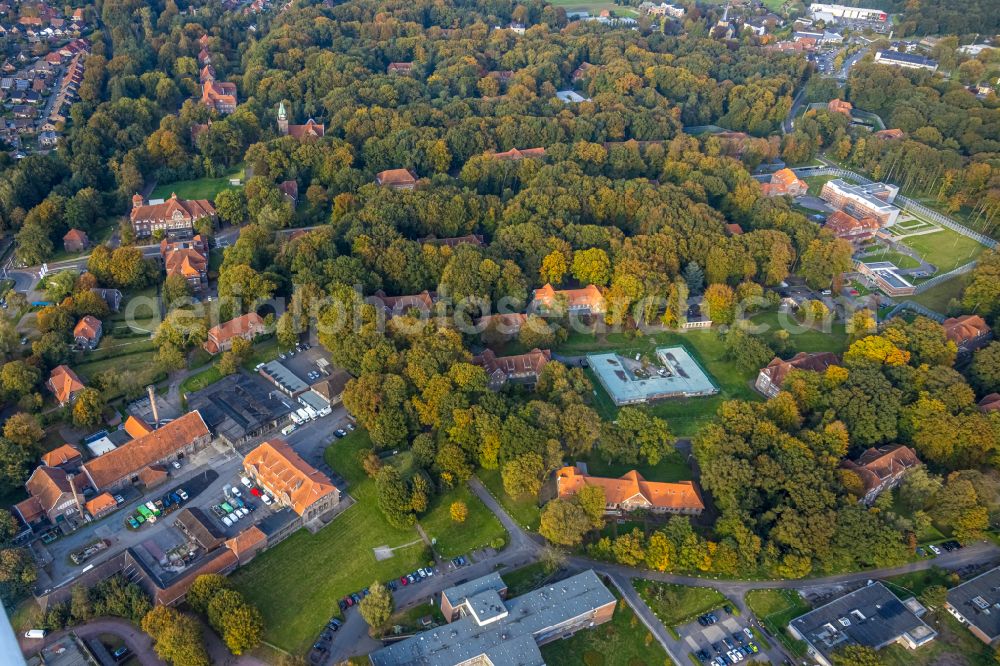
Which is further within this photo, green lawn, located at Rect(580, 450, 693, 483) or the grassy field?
green lawn, located at Rect(580, 450, 693, 483)

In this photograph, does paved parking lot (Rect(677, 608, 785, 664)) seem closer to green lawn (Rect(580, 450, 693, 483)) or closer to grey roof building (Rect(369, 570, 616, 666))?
grey roof building (Rect(369, 570, 616, 666))

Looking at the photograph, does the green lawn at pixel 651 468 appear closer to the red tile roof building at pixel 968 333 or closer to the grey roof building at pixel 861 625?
the grey roof building at pixel 861 625

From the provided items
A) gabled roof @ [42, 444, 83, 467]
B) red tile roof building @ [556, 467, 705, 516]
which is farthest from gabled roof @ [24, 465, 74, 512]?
red tile roof building @ [556, 467, 705, 516]

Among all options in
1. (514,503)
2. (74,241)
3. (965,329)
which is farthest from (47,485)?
(965,329)

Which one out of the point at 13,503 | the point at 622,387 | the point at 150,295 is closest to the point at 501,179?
the point at 622,387

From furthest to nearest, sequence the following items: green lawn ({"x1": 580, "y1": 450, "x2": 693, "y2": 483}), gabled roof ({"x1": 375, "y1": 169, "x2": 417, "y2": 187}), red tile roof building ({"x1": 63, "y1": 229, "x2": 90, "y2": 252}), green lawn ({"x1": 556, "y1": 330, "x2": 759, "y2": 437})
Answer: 1. gabled roof ({"x1": 375, "y1": 169, "x2": 417, "y2": 187})
2. red tile roof building ({"x1": 63, "y1": 229, "x2": 90, "y2": 252})
3. green lawn ({"x1": 556, "y1": 330, "x2": 759, "y2": 437})
4. green lawn ({"x1": 580, "y1": 450, "x2": 693, "y2": 483})

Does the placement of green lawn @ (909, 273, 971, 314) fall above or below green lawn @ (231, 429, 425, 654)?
above
